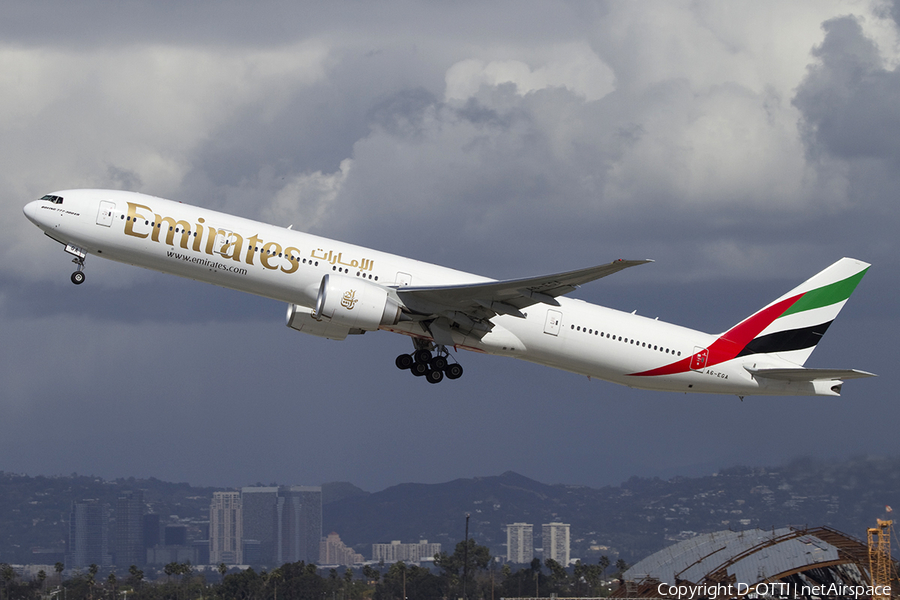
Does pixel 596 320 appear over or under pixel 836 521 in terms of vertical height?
over

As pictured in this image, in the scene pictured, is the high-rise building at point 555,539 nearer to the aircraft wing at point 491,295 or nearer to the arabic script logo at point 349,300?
the aircraft wing at point 491,295

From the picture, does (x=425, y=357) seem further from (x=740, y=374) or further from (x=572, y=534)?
(x=572, y=534)

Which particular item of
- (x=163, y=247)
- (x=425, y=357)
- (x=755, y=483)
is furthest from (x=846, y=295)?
(x=755, y=483)

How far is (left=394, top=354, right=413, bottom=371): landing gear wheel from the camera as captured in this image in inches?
1622

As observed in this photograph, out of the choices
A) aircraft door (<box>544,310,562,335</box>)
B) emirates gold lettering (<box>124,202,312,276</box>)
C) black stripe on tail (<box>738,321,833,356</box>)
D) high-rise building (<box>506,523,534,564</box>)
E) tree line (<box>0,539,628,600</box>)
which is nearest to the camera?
emirates gold lettering (<box>124,202,312,276</box>)

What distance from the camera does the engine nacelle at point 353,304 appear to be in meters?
35.6

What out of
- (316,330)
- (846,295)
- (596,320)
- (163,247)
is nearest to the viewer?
(163,247)

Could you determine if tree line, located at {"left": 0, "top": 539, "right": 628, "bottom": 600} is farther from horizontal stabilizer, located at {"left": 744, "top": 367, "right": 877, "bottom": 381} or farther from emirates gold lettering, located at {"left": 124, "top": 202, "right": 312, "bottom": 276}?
emirates gold lettering, located at {"left": 124, "top": 202, "right": 312, "bottom": 276}

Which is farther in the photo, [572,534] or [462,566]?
[572,534]

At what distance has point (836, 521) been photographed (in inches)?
3937

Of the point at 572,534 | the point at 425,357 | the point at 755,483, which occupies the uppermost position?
the point at 425,357

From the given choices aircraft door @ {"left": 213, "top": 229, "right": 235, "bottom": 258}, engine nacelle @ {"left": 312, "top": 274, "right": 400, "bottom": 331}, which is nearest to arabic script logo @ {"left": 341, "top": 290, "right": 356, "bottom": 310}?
engine nacelle @ {"left": 312, "top": 274, "right": 400, "bottom": 331}

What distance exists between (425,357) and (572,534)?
510 ft

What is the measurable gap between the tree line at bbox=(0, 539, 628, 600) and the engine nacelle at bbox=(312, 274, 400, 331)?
6541cm
